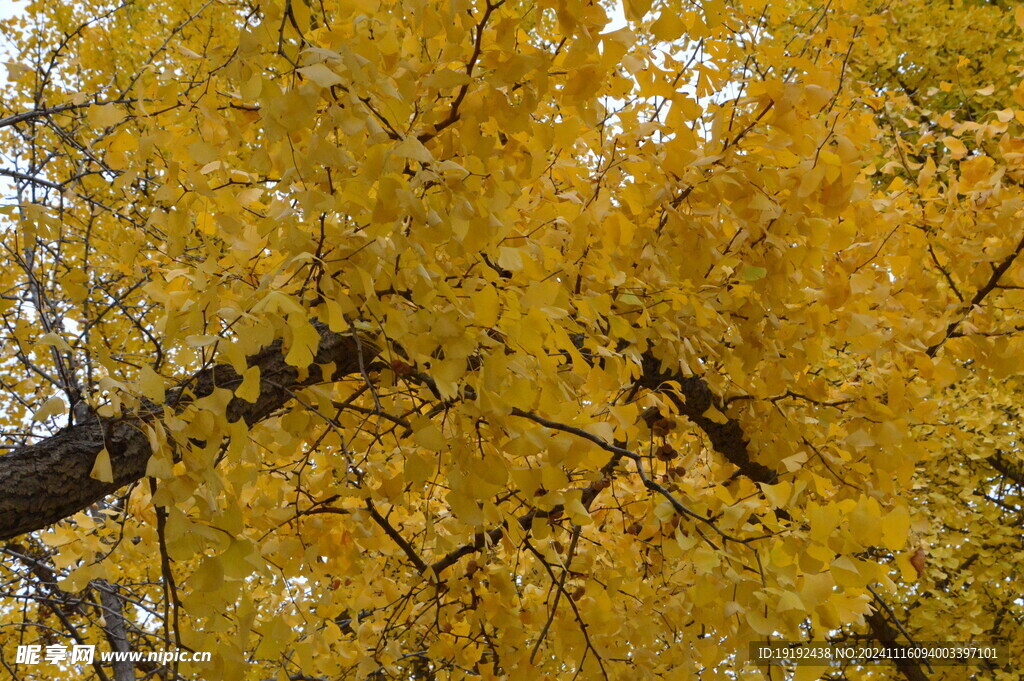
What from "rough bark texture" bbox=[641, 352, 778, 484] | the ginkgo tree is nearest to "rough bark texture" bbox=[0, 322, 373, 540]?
the ginkgo tree

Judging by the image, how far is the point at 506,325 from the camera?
1235mm

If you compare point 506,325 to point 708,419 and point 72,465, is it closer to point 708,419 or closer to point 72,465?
point 72,465

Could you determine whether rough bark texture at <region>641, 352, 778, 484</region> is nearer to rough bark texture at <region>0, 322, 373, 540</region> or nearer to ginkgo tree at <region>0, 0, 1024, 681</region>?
A: ginkgo tree at <region>0, 0, 1024, 681</region>

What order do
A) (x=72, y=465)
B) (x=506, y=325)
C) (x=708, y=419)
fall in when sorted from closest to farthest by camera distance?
(x=506, y=325) → (x=72, y=465) → (x=708, y=419)

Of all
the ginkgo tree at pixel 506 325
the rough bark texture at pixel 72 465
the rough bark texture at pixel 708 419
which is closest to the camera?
the ginkgo tree at pixel 506 325

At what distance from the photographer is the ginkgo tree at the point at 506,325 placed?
120cm

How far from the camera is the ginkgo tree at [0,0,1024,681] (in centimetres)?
120

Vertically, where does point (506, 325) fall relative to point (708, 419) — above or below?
below

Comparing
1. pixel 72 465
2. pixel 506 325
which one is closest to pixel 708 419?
pixel 506 325

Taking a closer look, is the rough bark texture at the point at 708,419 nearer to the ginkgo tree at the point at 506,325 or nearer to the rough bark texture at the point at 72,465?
the ginkgo tree at the point at 506,325

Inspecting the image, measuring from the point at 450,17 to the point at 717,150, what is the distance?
2.56 ft

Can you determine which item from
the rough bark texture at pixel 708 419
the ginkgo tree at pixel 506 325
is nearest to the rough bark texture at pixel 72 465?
the ginkgo tree at pixel 506 325

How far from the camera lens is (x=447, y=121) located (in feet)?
4.58

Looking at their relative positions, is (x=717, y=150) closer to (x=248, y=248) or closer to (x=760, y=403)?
(x=760, y=403)
